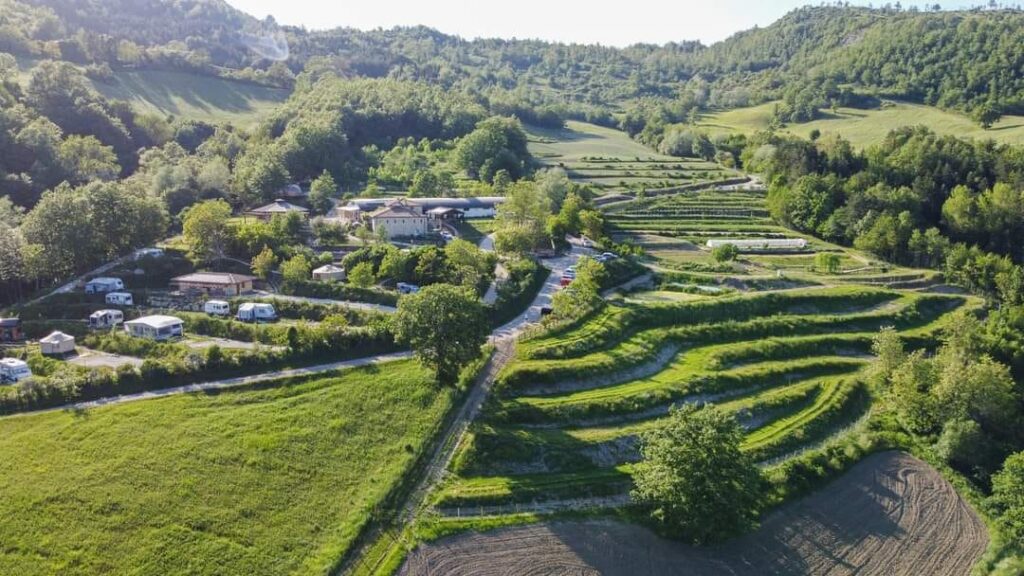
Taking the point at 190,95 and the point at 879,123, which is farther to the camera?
the point at 879,123

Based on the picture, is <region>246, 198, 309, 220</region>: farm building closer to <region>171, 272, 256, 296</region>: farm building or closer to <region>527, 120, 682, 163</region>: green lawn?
<region>171, 272, 256, 296</region>: farm building

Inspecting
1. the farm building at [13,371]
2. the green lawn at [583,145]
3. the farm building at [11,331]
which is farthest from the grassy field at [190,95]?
the farm building at [13,371]

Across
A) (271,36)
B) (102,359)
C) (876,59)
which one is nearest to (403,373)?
(102,359)

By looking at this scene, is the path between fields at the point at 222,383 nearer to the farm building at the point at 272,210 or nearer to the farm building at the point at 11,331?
the farm building at the point at 11,331

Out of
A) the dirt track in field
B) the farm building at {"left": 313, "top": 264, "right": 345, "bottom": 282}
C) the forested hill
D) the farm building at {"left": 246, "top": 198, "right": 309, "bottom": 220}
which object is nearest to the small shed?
the farm building at {"left": 313, "top": 264, "right": 345, "bottom": 282}

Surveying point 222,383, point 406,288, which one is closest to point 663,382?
point 406,288

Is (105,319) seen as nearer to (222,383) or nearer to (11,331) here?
(11,331)
